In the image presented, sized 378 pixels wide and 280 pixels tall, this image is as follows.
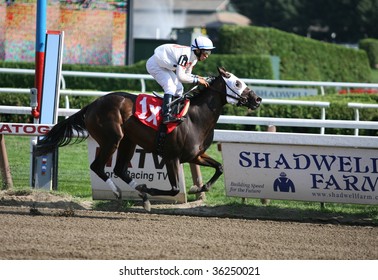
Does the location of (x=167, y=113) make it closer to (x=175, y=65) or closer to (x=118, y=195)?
(x=175, y=65)

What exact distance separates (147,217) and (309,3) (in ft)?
180

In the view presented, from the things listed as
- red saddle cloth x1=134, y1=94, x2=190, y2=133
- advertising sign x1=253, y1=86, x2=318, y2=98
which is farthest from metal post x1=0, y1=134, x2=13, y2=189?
advertising sign x1=253, y1=86, x2=318, y2=98

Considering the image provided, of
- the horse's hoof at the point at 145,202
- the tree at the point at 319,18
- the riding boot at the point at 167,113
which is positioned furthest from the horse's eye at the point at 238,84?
the tree at the point at 319,18

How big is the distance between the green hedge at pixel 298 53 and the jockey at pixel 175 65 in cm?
1365

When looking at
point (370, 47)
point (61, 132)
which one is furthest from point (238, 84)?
point (370, 47)

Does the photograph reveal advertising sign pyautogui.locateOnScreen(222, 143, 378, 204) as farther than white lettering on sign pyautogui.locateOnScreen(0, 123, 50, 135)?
No

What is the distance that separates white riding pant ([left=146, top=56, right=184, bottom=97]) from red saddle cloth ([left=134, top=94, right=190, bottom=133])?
0.17m

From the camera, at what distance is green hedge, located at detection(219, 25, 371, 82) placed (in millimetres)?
22531

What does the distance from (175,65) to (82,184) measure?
2.48 metres

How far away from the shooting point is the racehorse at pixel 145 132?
868 centimetres

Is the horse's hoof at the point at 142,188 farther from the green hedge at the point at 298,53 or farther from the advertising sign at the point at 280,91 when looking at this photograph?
the green hedge at the point at 298,53

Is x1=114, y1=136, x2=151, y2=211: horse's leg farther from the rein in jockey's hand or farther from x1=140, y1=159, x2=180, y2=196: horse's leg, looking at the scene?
the rein in jockey's hand

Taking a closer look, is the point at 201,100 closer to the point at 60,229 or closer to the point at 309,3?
the point at 60,229

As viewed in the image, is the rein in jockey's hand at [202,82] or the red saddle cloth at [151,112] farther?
the rein in jockey's hand at [202,82]
